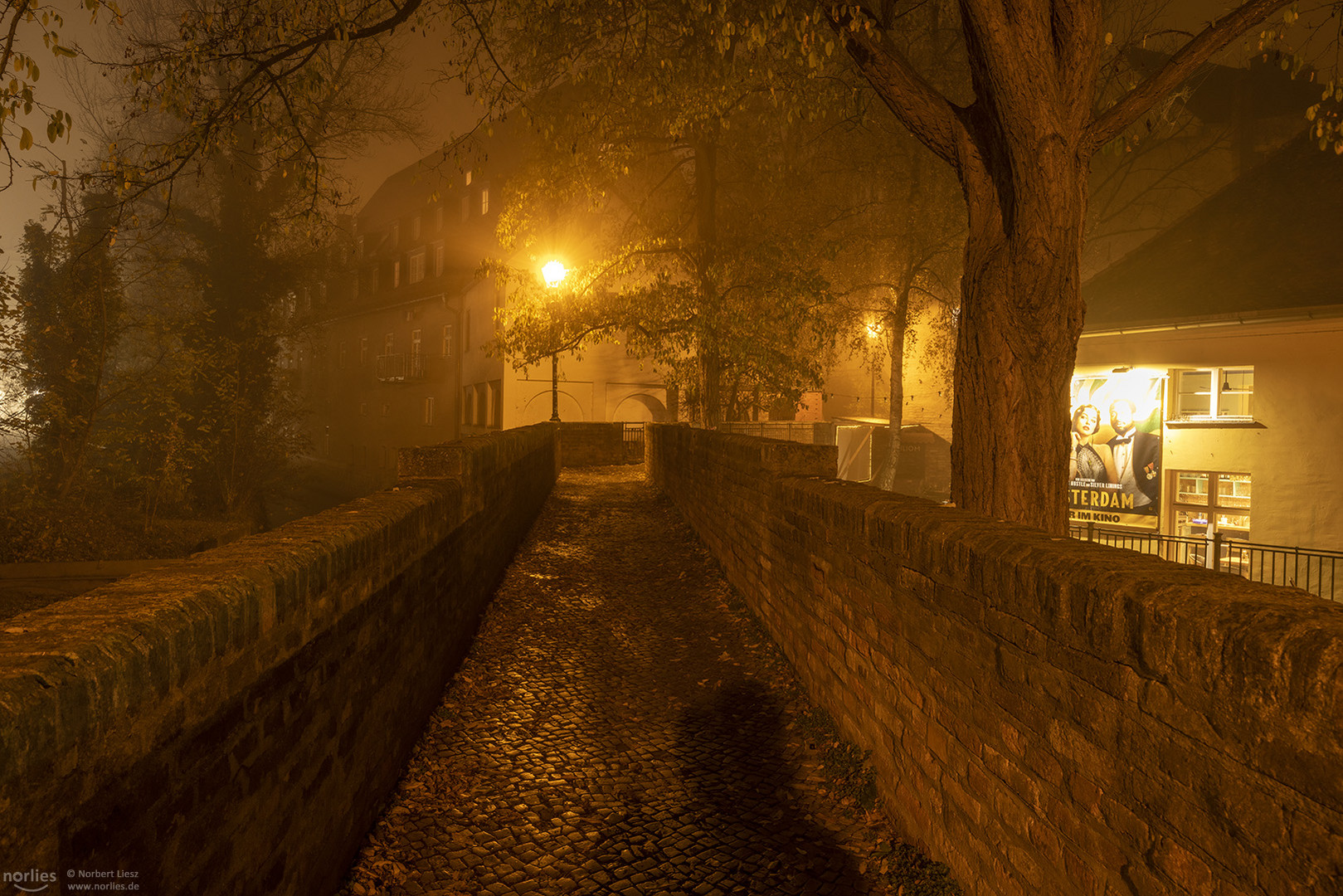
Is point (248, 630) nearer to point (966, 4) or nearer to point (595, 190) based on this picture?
point (966, 4)

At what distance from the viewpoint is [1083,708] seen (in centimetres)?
235

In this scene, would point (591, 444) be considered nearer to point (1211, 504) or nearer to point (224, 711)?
point (1211, 504)

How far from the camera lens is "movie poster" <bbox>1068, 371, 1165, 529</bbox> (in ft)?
56.3

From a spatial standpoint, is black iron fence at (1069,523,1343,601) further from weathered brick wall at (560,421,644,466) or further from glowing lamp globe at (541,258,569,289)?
weathered brick wall at (560,421,644,466)

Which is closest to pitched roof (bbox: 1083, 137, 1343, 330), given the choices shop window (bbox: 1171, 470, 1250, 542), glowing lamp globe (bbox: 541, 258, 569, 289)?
A: shop window (bbox: 1171, 470, 1250, 542)

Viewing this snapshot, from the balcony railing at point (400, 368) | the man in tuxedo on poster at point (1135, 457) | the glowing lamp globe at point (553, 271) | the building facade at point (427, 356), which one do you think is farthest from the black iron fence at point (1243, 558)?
the balcony railing at point (400, 368)

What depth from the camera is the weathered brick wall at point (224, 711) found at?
1.58 meters

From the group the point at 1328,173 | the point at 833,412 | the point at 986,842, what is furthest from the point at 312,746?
the point at 833,412

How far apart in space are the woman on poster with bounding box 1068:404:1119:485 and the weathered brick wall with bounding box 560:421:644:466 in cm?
1401

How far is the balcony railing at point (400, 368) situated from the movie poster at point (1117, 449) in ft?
89.6

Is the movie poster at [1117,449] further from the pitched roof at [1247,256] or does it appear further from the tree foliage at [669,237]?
the tree foliage at [669,237]

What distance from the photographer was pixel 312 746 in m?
2.94

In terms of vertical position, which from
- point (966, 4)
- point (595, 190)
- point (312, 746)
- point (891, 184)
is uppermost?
point (891, 184)

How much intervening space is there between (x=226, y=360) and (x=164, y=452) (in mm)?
2783
